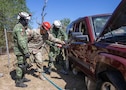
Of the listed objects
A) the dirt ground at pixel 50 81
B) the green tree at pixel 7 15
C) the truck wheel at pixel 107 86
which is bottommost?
the dirt ground at pixel 50 81

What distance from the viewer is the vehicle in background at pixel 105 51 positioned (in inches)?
130

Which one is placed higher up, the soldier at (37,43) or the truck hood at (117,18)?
the truck hood at (117,18)

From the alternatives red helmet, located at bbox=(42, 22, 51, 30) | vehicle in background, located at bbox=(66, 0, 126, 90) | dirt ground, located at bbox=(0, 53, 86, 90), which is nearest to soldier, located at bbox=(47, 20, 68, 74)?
dirt ground, located at bbox=(0, 53, 86, 90)

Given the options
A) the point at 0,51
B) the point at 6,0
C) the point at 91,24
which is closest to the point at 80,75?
the point at 91,24

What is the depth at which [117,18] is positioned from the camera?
3.66 m

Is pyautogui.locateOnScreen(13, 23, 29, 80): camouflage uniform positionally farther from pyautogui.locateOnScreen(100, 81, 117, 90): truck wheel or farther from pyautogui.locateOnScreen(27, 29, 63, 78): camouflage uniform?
pyautogui.locateOnScreen(100, 81, 117, 90): truck wheel

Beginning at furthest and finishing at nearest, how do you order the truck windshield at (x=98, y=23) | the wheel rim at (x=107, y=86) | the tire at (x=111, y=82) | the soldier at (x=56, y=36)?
1. the soldier at (x=56, y=36)
2. the truck windshield at (x=98, y=23)
3. the wheel rim at (x=107, y=86)
4. the tire at (x=111, y=82)

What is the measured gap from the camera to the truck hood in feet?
11.0

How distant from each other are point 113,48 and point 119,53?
25cm

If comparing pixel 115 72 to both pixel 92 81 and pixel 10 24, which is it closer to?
pixel 92 81

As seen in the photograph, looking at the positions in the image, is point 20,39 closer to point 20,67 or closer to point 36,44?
point 20,67

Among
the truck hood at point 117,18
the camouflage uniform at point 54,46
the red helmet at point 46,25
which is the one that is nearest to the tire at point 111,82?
the truck hood at point 117,18

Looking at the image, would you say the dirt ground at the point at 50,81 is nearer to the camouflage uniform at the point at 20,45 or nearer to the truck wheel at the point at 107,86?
the camouflage uniform at the point at 20,45

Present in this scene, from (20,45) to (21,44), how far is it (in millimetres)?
51
